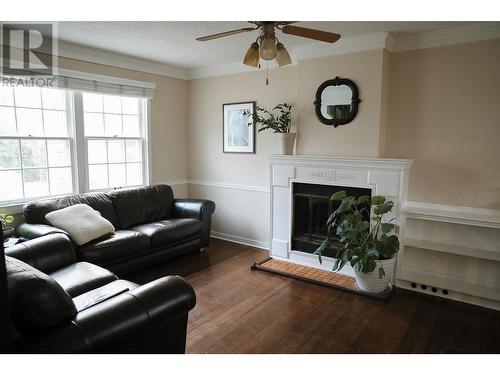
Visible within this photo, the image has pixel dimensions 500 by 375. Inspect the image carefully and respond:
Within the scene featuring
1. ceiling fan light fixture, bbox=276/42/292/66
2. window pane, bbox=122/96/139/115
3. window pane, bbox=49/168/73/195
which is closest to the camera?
ceiling fan light fixture, bbox=276/42/292/66

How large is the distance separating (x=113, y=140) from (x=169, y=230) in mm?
1508

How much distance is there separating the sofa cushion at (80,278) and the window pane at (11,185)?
1.42 m

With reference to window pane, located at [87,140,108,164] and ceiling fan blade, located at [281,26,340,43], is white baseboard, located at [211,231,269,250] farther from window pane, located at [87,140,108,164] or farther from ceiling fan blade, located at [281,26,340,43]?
ceiling fan blade, located at [281,26,340,43]

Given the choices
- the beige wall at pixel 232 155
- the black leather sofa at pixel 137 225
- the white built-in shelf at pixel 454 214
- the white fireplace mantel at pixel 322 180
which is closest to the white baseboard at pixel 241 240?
the beige wall at pixel 232 155

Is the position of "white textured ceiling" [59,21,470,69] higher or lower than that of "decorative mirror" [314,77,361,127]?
higher

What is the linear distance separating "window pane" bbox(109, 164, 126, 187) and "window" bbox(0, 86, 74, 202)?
0.51 meters

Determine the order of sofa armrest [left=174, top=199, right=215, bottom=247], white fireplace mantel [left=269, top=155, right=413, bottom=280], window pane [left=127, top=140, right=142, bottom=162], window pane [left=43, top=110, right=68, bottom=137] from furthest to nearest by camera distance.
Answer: window pane [left=127, top=140, right=142, bottom=162] → sofa armrest [left=174, top=199, right=215, bottom=247] → window pane [left=43, top=110, right=68, bottom=137] → white fireplace mantel [left=269, top=155, right=413, bottom=280]

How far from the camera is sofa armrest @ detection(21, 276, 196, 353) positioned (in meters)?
1.38

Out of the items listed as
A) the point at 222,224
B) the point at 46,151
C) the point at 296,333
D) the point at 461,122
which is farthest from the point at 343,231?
the point at 46,151

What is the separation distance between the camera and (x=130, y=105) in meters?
4.48

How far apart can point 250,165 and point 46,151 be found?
7.81 feet

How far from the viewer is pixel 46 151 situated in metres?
3.66

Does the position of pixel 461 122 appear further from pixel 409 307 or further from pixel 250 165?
pixel 250 165

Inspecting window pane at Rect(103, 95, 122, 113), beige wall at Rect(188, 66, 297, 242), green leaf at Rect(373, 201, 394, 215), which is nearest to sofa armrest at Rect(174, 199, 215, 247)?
beige wall at Rect(188, 66, 297, 242)
